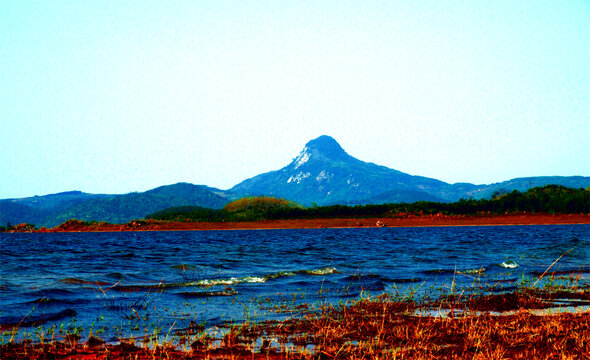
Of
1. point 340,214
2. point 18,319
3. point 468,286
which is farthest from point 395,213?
point 18,319

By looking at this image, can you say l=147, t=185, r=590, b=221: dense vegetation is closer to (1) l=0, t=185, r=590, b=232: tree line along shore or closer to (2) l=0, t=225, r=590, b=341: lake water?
(1) l=0, t=185, r=590, b=232: tree line along shore

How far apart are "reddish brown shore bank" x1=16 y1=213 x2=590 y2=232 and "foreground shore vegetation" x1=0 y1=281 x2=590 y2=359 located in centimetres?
11360

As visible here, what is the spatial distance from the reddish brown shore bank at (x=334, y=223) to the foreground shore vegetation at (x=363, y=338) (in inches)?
4472

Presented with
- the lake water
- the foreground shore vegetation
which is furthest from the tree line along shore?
the foreground shore vegetation

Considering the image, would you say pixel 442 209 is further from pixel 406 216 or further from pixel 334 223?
pixel 334 223

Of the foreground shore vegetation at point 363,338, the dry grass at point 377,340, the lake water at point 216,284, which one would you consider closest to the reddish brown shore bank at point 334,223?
the lake water at point 216,284

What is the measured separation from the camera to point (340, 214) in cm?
14175

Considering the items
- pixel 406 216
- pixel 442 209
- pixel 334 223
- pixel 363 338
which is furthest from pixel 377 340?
pixel 442 209

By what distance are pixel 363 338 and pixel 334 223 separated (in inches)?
4742

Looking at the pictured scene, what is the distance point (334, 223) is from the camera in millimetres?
130875

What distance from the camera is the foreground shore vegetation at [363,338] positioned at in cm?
959

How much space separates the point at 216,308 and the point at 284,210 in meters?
131

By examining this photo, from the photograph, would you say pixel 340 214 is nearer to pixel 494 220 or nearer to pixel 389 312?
pixel 494 220

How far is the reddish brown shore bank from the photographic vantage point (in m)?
124
